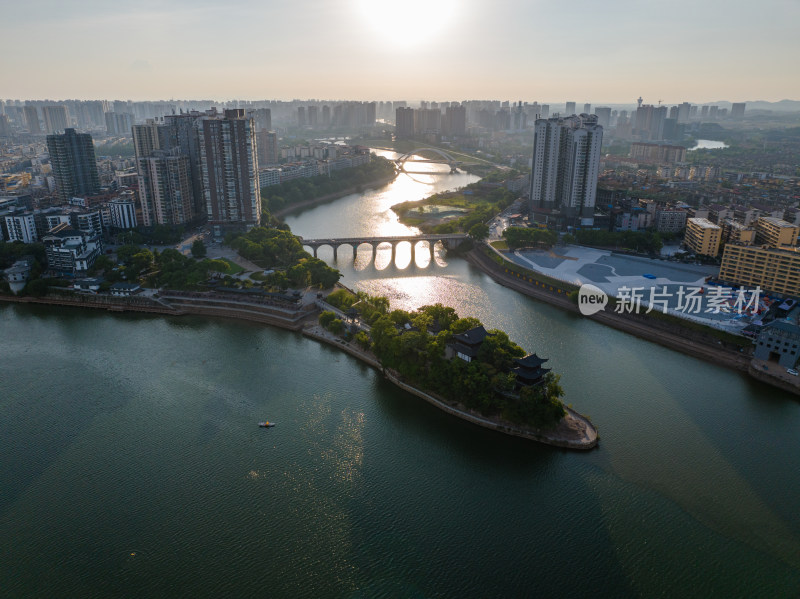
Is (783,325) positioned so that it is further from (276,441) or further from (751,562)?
(276,441)

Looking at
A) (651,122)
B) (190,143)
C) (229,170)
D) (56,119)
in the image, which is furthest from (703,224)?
(56,119)

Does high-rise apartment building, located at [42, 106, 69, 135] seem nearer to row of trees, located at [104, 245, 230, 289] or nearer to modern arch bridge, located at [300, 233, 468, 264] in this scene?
row of trees, located at [104, 245, 230, 289]

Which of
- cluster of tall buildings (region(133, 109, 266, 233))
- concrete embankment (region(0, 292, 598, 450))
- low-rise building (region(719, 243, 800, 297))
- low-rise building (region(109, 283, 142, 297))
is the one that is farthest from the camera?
cluster of tall buildings (region(133, 109, 266, 233))

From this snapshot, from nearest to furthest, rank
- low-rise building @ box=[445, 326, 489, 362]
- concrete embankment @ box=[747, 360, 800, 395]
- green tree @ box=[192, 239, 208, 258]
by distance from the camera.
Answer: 1. low-rise building @ box=[445, 326, 489, 362]
2. concrete embankment @ box=[747, 360, 800, 395]
3. green tree @ box=[192, 239, 208, 258]

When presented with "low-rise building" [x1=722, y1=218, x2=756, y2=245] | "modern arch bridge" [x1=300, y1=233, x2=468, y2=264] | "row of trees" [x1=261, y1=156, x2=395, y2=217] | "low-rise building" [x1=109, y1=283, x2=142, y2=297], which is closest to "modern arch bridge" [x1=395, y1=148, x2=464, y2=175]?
"row of trees" [x1=261, y1=156, x2=395, y2=217]

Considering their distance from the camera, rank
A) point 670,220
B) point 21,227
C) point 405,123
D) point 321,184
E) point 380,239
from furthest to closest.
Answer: point 405,123, point 321,184, point 670,220, point 380,239, point 21,227

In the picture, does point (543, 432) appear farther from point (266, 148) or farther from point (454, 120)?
point (454, 120)
